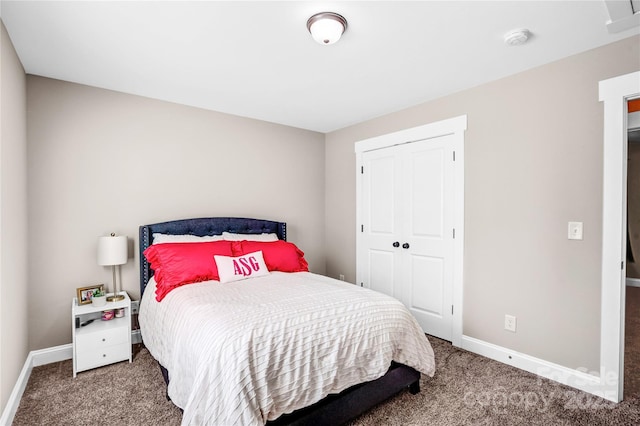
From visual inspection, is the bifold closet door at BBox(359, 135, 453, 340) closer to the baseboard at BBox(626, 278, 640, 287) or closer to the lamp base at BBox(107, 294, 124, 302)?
the lamp base at BBox(107, 294, 124, 302)

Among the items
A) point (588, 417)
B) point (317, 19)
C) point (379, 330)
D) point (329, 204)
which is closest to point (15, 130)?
point (317, 19)

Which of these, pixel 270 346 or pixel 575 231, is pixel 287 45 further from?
pixel 575 231

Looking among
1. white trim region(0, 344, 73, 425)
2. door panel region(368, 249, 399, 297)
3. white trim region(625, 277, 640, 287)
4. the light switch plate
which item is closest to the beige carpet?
white trim region(0, 344, 73, 425)

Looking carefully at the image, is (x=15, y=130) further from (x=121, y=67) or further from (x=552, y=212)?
(x=552, y=212)

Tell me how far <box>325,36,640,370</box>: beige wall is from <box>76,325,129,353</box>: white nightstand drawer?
9.79 feet

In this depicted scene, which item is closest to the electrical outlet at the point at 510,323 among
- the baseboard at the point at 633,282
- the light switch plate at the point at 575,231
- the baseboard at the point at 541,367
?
the baseboard at the point at 541,367

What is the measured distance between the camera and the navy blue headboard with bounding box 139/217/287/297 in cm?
303

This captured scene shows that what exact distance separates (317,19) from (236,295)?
6.01ft

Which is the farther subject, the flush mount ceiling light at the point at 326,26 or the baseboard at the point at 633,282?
the baseboard at the point at 633,282

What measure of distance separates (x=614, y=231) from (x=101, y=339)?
3805 mm

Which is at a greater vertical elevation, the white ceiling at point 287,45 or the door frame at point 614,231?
the white ceiling at point 287,45

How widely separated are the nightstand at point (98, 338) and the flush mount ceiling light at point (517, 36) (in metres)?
3.43

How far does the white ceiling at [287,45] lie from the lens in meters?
1.81

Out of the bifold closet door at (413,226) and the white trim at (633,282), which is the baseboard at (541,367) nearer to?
the bifold closet door at (413,226)
